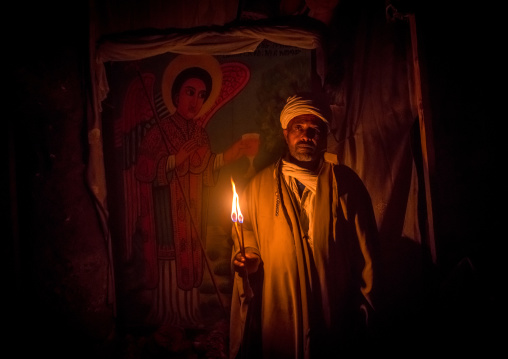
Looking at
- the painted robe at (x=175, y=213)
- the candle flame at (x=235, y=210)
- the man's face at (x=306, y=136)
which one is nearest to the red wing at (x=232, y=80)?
the painted robe at (x=175, y=213)

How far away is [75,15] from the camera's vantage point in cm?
318

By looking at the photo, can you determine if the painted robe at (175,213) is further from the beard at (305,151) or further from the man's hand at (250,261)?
the beard at (305,151)

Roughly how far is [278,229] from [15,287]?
2.82 metres

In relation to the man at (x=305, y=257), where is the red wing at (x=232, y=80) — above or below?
above

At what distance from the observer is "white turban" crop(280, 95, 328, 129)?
278 cm

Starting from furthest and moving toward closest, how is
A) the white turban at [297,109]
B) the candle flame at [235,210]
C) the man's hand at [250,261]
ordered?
the white turban at [297,109]
the man's hand at [250,261]
the candle flame at [235,210]

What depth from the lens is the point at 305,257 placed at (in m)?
2.65

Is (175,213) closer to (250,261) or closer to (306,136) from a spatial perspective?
(250,261)

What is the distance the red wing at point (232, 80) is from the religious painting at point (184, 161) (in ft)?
0.03

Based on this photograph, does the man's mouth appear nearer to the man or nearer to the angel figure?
the man

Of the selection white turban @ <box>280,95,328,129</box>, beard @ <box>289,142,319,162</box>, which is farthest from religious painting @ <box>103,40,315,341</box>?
beard @ <box>289,142,319,162</box>

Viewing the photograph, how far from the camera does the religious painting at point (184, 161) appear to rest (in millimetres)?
3139

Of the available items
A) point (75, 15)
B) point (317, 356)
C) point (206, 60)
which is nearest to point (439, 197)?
point (317, 356)

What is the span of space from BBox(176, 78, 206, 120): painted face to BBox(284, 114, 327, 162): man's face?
3.39ft
